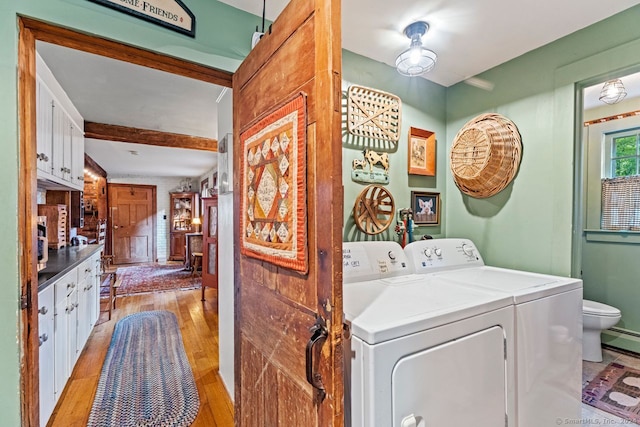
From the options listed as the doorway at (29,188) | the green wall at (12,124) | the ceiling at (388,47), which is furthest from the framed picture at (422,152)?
the doorway at (29,188)

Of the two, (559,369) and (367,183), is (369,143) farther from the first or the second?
(559,369)

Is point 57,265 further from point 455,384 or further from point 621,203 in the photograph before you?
point 621,203

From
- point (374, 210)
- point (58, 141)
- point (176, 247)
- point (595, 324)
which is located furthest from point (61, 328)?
point (176, 247)

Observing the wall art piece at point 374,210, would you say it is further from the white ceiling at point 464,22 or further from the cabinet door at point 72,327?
the cabinet door at point 72,327

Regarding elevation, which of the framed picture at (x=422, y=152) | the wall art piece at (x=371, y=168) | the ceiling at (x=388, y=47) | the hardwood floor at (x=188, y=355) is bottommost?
the hardwood floor at (x=188, y=355)

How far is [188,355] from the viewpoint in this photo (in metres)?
2.65

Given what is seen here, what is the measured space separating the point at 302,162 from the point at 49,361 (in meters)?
1.97

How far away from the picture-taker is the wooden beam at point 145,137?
3471mm

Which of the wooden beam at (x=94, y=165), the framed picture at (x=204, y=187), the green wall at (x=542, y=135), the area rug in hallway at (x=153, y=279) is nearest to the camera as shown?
the green wall at (x=542, y=135)

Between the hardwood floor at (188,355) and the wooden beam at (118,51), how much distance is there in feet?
6.60

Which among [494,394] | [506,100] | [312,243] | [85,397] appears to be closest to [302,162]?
[312,243]

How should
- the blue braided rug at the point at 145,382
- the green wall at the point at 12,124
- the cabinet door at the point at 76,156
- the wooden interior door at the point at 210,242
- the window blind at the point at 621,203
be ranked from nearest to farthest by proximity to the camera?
the green wall at the point at 12,124, the blue braided rug at the point at 145,382, the window blind at the point at 621,203, the cabinet door at the point at 76,156, the wooden interior door at the point at 210,242

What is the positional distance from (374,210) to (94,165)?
5.73 m

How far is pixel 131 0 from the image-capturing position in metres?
1.29
